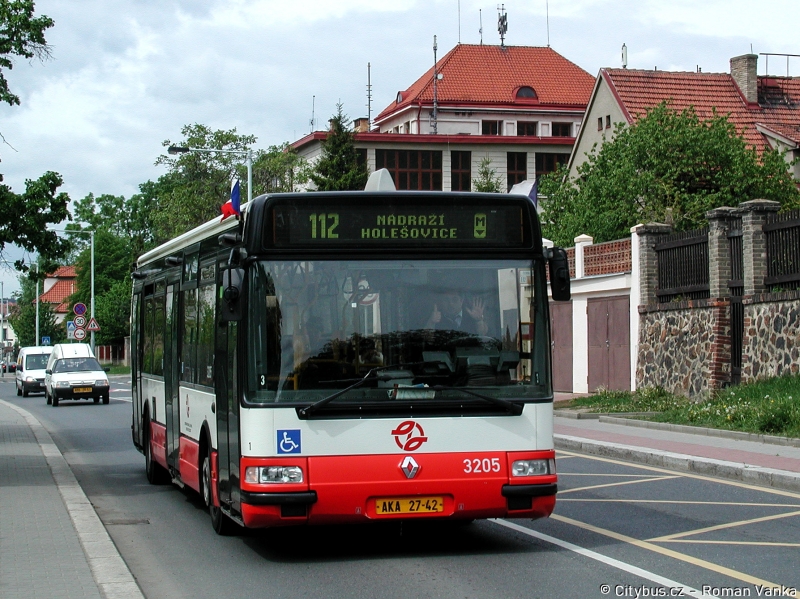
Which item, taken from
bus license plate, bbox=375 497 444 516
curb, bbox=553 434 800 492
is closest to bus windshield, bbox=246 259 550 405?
bus license plate, bbox=375 497 444 516

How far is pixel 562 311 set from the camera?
1345 inches

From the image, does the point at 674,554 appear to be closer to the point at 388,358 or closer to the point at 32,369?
the point at 388,358

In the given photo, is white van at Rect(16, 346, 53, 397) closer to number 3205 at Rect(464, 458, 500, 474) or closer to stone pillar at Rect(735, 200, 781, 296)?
stone pillar at Rect(735, 200, 781, 296)

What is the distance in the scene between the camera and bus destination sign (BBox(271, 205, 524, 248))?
9.00 meters

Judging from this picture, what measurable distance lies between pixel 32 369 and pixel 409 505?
4322cm

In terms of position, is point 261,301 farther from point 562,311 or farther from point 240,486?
point 562,311

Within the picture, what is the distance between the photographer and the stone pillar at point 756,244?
2278 cm

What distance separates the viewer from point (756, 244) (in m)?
22.8

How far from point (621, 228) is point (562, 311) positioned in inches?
222

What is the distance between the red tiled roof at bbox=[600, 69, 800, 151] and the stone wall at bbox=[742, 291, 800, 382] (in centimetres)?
3080

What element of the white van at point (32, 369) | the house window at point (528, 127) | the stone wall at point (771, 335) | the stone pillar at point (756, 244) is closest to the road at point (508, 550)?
the stone wall at point (771, 335)

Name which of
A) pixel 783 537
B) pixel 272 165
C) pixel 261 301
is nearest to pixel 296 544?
pixel 261 301

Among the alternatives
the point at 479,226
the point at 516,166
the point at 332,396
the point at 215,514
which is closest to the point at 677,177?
the point at 215,514

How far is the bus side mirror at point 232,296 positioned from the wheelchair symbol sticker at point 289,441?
897 mm
